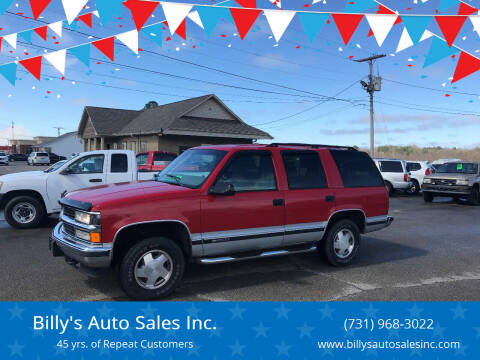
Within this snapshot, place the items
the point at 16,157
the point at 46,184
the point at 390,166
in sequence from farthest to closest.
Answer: the point at 16,157 < the point at 390,166 < the point at 46,184

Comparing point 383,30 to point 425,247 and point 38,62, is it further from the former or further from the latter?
point 38,62

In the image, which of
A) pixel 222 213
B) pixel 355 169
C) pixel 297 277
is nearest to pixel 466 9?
pixel 355 169

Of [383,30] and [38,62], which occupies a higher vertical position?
[383,30]

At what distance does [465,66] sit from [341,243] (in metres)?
4.39

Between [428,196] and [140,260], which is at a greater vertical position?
[140,260]

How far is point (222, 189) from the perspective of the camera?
4887 millimetres

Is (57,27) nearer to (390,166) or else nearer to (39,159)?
(390,166)

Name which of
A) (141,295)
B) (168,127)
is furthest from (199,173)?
(168,127)

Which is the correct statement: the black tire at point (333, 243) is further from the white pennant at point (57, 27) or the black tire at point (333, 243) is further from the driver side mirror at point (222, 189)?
the white pennant at point (57, 27)

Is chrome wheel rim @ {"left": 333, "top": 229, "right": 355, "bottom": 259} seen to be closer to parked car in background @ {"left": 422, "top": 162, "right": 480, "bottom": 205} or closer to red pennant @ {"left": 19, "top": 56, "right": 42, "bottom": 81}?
red pennant @ {"left": 19, "top": 56, "right": 42, "bottom": 81}

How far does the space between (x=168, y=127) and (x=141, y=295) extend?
22202 mm

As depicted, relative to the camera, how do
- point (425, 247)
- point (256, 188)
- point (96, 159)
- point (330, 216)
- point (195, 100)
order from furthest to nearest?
1. point (195, 100)
2. point (96, 159)
3. point (425, 247)
4. point (330, 216)
5. point (256, 188)

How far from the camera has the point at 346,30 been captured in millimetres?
7508

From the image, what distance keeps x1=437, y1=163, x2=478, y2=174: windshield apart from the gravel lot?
386 inches
